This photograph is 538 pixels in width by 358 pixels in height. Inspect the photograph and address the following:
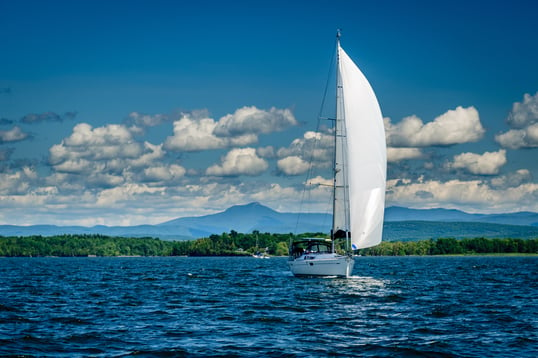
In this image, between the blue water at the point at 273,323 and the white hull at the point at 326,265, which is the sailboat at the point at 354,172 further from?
the blue water at the point at 273,323

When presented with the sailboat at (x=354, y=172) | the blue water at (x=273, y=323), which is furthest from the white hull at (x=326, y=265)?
the blue water at (x=273, y=323)

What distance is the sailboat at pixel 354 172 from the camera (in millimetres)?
70625

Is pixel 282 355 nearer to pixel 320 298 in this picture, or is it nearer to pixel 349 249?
pixel 320 298

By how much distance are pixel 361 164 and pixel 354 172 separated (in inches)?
43.6

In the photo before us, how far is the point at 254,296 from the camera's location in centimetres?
5825

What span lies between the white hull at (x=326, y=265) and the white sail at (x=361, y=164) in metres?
2.73

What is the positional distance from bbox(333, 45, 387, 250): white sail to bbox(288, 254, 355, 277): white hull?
108 inches

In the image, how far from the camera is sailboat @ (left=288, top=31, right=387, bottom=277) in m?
70.6

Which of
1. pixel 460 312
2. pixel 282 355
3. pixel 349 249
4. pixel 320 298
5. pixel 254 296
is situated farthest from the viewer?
pixel 349 249

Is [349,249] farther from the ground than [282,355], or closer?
farther from the ground

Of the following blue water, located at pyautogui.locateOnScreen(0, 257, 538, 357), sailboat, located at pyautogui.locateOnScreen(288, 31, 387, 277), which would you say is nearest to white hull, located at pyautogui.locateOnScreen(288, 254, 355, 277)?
sailboat, located at pyautogui.locateOnScreen(288, 31, 387, 277)

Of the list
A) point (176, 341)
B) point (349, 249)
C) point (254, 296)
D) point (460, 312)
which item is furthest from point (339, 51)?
point (176, 341)

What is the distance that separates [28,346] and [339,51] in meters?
52.3

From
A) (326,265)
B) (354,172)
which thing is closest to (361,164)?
(354,172)
